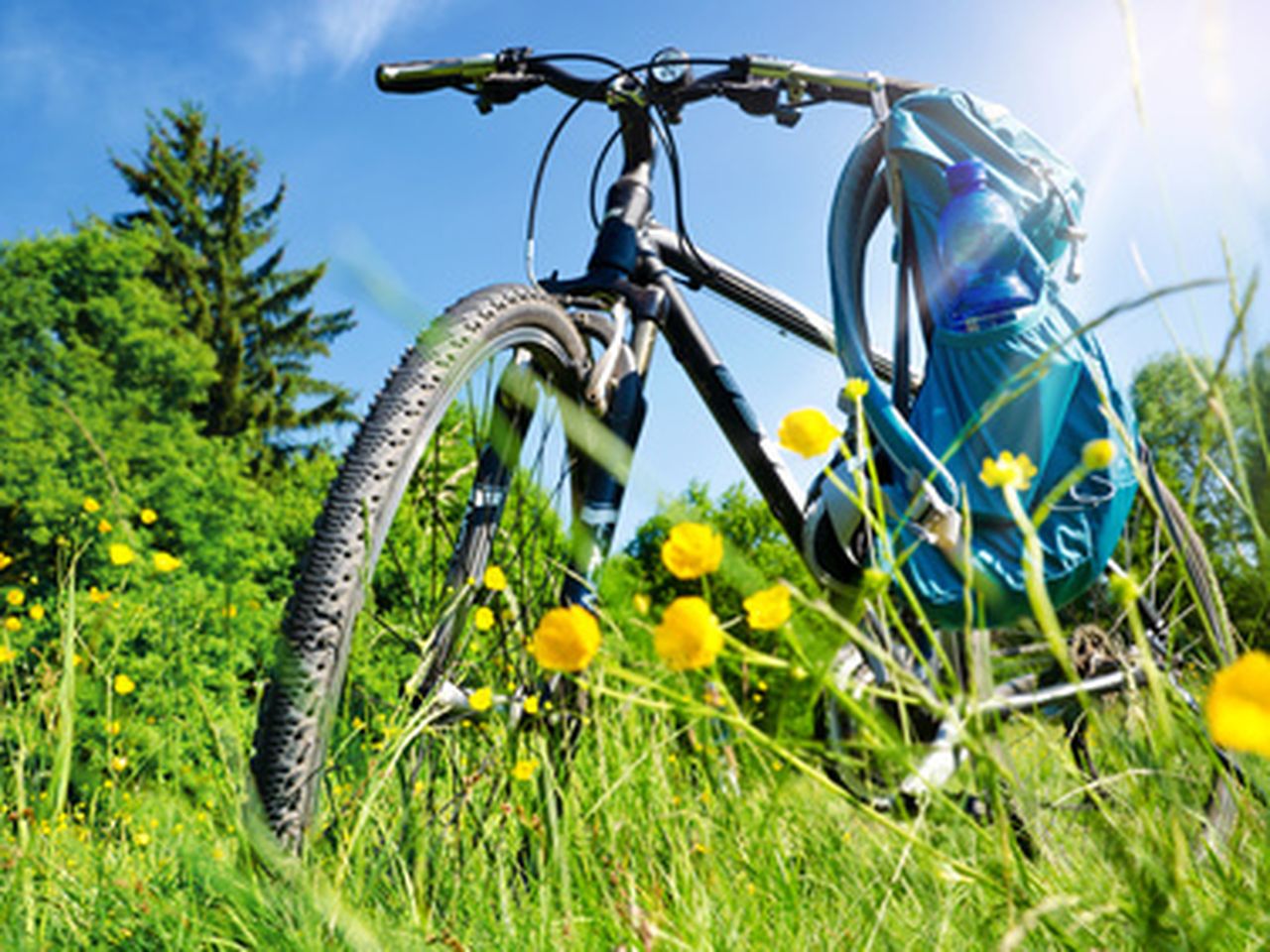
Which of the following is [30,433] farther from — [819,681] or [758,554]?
[819,681]

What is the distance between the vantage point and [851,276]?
217 centimetres

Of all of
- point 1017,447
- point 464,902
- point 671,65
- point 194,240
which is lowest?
point 464,902

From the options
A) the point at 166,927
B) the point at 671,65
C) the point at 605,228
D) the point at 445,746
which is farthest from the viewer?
the point at 671,65

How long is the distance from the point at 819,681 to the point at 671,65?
2.40 meters

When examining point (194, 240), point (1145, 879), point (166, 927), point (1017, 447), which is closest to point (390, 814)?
point (166, 927)

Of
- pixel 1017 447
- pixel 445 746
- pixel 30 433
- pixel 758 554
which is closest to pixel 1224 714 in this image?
pixel 445 746

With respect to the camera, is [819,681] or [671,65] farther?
[671,65]

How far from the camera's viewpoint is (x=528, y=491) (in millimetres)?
1981

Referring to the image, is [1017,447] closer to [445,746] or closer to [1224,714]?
[445,746]

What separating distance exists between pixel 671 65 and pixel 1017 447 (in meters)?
1.46

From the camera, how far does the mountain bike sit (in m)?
1.30

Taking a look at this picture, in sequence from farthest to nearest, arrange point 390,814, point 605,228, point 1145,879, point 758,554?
point 758,554, point 605,228, point 390,814, point 1145,879

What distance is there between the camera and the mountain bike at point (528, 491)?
1298 mm

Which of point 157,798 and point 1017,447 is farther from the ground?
point 1017,447
